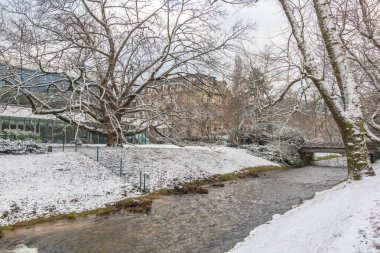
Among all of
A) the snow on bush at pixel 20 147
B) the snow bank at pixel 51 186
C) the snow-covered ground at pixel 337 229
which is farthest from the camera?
the snow on bush at pixel 20 147

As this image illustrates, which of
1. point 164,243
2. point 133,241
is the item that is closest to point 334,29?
point 164,243

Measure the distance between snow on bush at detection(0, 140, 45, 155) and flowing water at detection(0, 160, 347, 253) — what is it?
7970 mm

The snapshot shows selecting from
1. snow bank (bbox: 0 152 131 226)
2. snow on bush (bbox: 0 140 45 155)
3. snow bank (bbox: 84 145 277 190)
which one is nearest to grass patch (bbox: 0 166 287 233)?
snow bank (bbox: 0 152 131 226)

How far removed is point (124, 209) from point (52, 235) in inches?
137

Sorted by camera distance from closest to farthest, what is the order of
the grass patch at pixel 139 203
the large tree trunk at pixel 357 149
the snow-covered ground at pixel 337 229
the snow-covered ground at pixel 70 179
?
the snow-covered ground at pixel 337 229 → the large tree trunk at pixel 357 149 → the grass patch at pixel 139 203 → the snow-covered ground at pixel 70 179

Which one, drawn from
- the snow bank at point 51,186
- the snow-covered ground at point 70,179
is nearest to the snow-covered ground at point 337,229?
the snow bank at point 51,186

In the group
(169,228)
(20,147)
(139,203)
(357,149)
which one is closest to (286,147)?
(139,203)

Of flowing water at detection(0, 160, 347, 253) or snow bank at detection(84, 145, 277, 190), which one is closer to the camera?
flowing water at detection(0, 160, 347, 253)

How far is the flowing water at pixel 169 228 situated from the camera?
9227mm

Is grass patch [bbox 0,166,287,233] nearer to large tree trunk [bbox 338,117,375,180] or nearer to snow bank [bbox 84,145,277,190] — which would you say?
snow bank [bbox 84,145,277,190]

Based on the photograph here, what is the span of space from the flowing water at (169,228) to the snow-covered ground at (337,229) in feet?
9.14

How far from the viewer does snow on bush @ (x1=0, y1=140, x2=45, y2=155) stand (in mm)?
17650

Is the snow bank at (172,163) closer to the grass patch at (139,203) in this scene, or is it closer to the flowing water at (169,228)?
the grass patch at (139,203)

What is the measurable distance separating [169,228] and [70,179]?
21.6 feet
